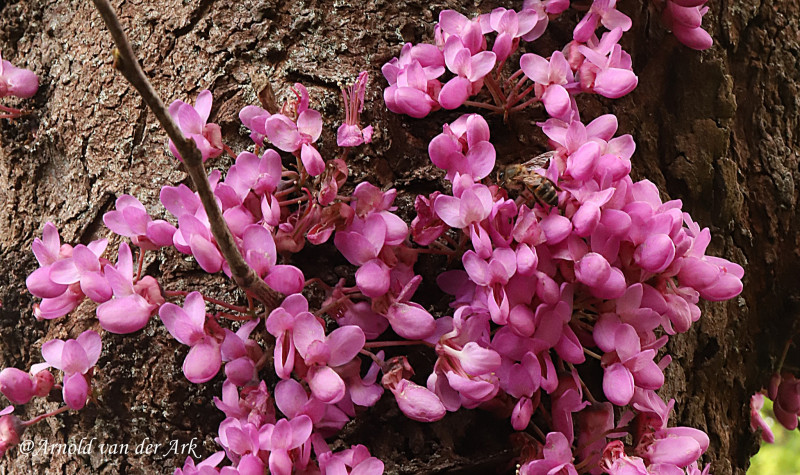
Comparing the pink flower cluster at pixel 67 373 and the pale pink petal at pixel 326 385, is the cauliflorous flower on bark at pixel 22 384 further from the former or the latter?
the pale pink petal at pixel 326 385

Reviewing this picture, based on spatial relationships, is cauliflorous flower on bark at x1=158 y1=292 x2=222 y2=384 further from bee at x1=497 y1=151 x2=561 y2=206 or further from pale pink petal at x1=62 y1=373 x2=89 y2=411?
bee at x1=497 y1=151 x2=561 y2=206

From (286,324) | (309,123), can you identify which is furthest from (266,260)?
(309,123)

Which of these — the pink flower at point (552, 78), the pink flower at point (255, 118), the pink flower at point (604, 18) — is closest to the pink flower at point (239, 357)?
the pink flower at point (255, 118)

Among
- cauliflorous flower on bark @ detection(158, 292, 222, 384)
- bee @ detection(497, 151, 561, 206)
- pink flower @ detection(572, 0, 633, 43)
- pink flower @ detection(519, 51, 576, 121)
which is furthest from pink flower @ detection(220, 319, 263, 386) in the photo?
pink flower @ detection(572, 0, 633, 43)

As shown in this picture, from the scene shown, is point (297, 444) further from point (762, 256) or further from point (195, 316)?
point (762, 256)

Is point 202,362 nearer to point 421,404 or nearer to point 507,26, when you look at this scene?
point 421,404

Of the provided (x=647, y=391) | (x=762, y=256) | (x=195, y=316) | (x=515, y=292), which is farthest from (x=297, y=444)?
(x=762, y=256)
